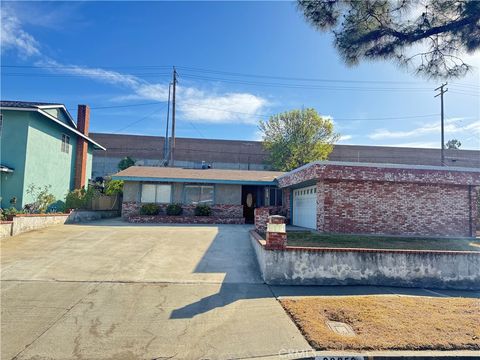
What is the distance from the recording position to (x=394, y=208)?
12016 mm

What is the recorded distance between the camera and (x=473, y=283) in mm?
7773

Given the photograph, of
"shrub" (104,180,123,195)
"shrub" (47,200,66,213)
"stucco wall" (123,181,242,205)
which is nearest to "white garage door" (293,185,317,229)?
"stucco wall" (123,181,242,205)

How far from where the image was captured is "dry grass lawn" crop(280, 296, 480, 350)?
433 centimetres

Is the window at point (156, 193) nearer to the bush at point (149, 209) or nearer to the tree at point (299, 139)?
the bush at point (149, 209)

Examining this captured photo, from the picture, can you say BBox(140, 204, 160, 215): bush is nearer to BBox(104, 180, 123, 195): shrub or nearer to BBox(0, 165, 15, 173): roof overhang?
BBox(104, 180, 123, 195): shrub

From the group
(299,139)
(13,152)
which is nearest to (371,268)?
(13,152)

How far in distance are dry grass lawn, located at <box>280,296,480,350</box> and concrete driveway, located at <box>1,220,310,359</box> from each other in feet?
1.17

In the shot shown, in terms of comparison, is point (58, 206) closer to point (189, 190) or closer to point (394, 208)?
point (189, 190)

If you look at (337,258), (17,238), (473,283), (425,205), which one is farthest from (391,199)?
(17,238)

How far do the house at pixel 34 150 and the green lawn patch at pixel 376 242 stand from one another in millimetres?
12742

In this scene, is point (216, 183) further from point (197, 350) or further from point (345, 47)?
point (197, 350)

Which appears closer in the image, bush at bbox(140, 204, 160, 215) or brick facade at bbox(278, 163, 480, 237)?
brick facade at bbox(278, 163, 480, 237)

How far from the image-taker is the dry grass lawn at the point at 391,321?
170 inches

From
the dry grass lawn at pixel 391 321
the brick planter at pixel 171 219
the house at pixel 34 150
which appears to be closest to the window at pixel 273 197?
the brick planter at pixel 171 219
